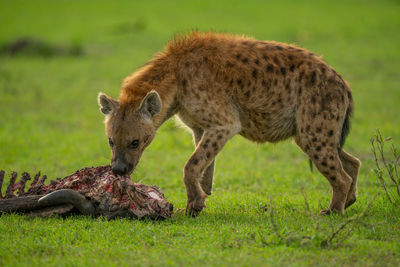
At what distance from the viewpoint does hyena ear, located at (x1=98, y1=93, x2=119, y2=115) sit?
4.80 metres

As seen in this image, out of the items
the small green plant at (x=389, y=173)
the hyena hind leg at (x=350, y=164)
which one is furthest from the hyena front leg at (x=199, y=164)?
the small green plant at (x=389, y=173)

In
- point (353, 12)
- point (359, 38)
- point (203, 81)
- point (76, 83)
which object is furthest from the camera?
point (353, 12)

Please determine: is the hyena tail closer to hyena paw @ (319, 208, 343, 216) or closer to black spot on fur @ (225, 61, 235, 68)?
hyena paw @ (319, 208, 343, 216)

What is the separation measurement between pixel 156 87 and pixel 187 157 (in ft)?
10.7

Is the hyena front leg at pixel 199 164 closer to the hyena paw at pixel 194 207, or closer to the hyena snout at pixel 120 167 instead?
the hyena paw at pixel 194 207

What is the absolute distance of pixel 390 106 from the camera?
1075 cm

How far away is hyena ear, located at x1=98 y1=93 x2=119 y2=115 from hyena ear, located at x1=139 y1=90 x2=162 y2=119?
220mm

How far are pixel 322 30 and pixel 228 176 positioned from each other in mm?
13929

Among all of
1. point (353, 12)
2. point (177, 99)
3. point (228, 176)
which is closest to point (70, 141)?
point (228, 176)

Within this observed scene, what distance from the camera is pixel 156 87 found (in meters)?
4.98

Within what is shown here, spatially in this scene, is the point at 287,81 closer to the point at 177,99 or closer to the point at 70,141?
the point at 177,99

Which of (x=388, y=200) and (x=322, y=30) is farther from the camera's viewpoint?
(x=322, y=30)

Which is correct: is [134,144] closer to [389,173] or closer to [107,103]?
[107,103]

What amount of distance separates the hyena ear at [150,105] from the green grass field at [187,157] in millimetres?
742
